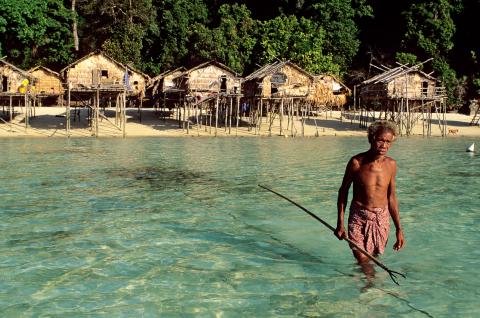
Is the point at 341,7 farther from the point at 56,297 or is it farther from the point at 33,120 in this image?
the point at 56,297

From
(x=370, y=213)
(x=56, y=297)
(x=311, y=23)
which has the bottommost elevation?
(x=56, y=297)

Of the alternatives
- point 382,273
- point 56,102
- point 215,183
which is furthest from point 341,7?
point 382,273

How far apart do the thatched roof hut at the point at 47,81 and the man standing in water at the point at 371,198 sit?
122 ft

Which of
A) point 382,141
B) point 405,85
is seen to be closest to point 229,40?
point 405,85

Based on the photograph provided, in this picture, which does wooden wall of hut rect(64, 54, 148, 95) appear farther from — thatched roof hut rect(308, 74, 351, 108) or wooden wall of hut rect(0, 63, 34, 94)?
thatched roof hut rect(308, 74, 351, 108)

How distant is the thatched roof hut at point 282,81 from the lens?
120 ft

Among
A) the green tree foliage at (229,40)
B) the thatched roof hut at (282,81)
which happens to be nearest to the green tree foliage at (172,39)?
the green tree foliage at (229,40)

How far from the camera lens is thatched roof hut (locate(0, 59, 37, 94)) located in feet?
113

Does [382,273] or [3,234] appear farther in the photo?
[3,234]

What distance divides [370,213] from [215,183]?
28.1 feet

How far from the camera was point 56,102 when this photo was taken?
157 ft

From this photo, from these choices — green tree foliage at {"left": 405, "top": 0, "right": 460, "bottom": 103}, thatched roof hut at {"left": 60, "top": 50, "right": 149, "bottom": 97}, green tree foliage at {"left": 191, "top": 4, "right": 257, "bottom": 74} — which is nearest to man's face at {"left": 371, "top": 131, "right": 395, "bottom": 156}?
thatched roof hut at {"left": 60, "top": 50, "right": 149, "bottom": 97}

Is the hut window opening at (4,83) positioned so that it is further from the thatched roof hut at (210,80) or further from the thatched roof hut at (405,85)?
the thatched roof hut at (405,85)

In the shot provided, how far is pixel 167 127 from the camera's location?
37.1 meters
